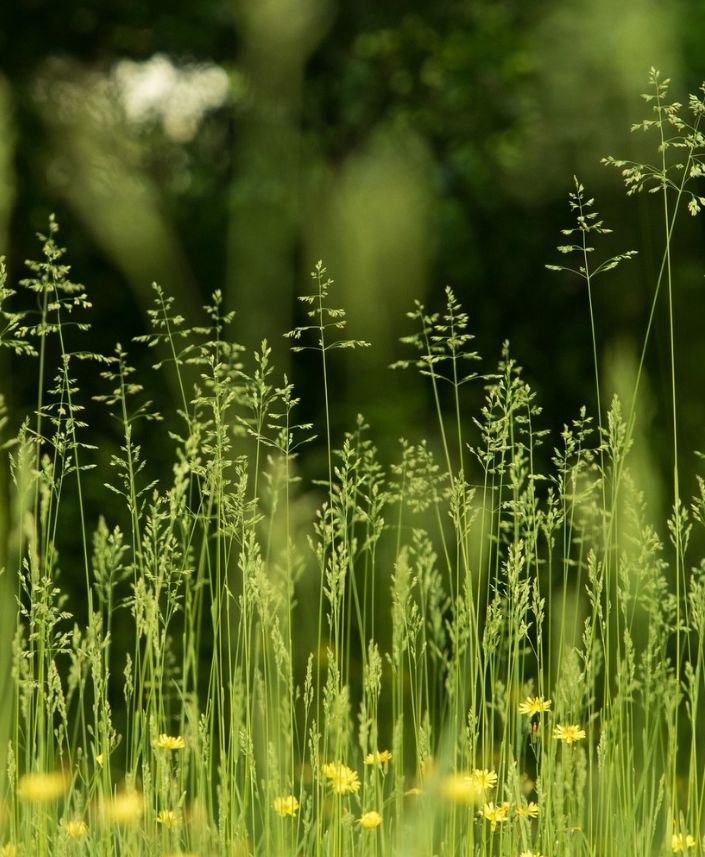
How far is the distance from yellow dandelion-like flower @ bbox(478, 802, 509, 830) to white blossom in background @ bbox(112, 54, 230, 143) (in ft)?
8.02

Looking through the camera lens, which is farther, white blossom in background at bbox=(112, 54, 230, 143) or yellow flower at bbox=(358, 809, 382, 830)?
white blossom in background at bbox=(112, 54, 230, 143)

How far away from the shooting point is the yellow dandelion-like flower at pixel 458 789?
1.54 meters

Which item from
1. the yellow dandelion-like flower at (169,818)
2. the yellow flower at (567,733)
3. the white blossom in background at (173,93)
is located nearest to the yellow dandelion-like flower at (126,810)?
the yellow dandelion-like flower at (169,818)

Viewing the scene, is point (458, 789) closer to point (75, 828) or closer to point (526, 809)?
point (526, 809)

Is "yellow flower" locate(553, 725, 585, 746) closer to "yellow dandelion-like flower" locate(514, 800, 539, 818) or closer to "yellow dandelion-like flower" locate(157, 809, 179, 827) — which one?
"yellow dandelion-like flower" locate(514, 800, 539, 818)

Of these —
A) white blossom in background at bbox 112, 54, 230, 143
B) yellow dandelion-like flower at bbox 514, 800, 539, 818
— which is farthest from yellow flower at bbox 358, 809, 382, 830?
white blossom in background at bbox 112, 54, 230, 143

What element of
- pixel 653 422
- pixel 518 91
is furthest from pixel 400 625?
pixel 518 91

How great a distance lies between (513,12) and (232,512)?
2357 mm

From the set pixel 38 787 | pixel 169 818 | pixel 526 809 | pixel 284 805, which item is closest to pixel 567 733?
pixel 526 809

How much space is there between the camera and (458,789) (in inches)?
60.7

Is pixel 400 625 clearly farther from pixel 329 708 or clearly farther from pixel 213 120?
pixel 213 120

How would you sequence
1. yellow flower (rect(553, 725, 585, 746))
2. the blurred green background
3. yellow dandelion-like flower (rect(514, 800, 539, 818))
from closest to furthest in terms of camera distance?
1. yellow dandelion-like flower (rect(514, 800, 539, 818))
2. yellow flower (rect(553, 725, 585, 746))
3. the blurred green background

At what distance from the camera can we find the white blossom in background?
3154 millimetres

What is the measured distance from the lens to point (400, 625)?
1487 millimetres
